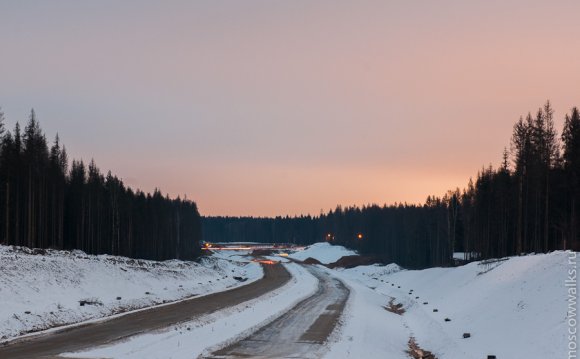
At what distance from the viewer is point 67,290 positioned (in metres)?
34.6

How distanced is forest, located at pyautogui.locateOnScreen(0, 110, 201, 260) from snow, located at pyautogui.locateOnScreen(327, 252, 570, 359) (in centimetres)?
4304

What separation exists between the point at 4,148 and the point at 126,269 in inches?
1084

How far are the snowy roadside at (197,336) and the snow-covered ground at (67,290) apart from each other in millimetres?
6370

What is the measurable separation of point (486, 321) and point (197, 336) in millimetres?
12798

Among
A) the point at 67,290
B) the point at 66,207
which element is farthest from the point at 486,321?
the point at 66,207

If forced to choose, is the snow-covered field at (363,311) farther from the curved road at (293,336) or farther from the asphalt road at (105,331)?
the asphalt road at (105,331)

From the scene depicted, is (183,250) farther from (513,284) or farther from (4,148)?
(513,284)

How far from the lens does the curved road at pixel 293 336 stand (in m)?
20.0

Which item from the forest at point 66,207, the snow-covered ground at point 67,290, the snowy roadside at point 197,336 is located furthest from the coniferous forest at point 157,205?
the snowy roadside at point 197,336

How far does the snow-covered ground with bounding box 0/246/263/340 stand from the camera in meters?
27.3


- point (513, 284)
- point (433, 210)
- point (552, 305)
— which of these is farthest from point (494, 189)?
point (552, 305)

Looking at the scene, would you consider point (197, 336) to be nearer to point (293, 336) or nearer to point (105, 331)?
point (293, 336)

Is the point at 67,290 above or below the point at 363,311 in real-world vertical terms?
above

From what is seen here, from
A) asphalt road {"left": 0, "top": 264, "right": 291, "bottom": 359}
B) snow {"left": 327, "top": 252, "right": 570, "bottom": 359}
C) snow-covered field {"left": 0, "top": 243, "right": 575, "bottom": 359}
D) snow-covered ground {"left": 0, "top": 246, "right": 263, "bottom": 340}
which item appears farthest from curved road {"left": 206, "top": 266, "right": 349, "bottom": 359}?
snow-covered ground {"left": 0, "top": 246, "right": 263, "bottom": 340}
